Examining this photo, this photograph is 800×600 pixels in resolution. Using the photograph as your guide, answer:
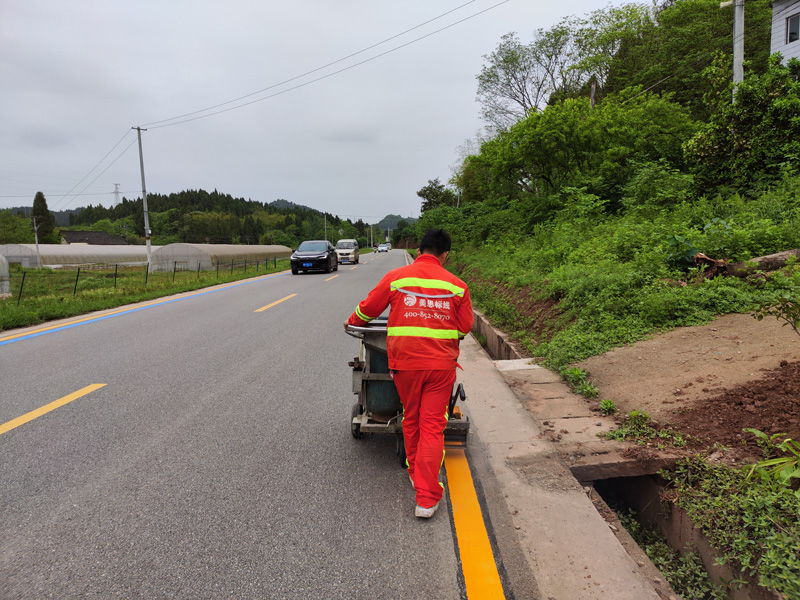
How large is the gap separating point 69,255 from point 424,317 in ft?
181

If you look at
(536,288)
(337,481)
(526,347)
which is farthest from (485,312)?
(337,481)

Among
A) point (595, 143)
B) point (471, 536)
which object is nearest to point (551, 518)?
point (471, 536)

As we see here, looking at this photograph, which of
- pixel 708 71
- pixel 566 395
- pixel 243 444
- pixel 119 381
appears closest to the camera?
pixel 243 444

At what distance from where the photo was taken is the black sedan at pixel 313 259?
78.7 ft

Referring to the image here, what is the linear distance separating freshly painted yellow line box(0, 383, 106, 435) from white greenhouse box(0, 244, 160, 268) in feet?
141

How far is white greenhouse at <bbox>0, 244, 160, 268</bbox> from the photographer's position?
43050 millimetres

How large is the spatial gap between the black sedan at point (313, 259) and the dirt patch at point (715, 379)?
19.9 m

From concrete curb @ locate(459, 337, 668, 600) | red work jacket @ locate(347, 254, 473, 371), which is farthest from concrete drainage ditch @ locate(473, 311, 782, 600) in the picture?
red work jacket @ locate(347, 254, 473, 371)

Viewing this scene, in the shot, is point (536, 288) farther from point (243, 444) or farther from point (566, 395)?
point (243, 444)

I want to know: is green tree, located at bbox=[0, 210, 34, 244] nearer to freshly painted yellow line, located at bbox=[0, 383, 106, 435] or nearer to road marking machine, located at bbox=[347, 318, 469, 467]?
freshly painted yellow line, located at bbox=[0, 383, 106, 435]

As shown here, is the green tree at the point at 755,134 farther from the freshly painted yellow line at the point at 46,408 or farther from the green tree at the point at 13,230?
the green tree at the point at 13,230

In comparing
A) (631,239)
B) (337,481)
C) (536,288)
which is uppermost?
(631,239)

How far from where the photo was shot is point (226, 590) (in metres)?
2.22

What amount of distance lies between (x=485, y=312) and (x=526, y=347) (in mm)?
2993
